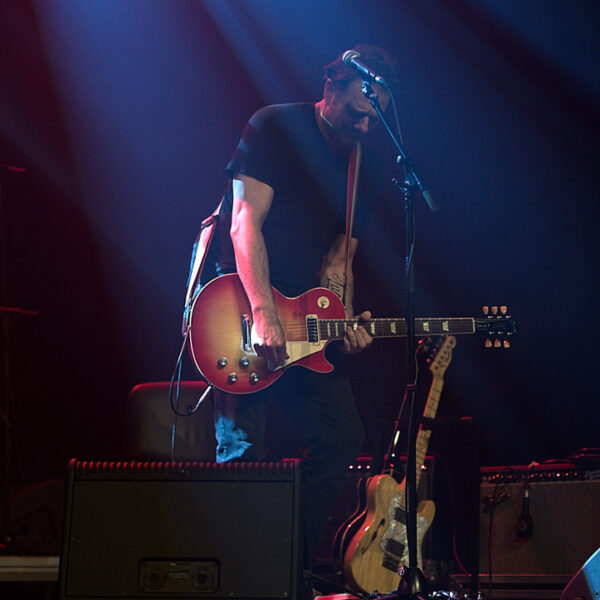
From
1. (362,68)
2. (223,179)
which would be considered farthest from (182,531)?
(223,179)

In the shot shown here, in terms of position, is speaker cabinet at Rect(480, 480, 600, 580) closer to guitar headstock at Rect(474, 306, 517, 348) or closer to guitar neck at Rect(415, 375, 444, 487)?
guitar neck at Rect(415, 375, 444, 487)

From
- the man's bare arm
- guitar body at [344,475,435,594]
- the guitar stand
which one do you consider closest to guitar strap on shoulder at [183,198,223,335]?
the man's bare arm

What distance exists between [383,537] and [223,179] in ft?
7.35

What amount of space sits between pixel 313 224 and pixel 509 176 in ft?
6.67

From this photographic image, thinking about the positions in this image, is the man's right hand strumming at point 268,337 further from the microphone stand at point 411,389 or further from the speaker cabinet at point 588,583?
the speaker cabinet at point 588,583

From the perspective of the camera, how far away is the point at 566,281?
445 centimetres

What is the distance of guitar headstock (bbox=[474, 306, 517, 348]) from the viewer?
3156 millimetres

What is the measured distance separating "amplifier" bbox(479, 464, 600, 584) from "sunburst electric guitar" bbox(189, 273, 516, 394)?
134cm

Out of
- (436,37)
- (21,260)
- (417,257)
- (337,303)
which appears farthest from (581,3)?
(21,260)

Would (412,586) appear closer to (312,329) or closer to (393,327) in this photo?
(312,329)

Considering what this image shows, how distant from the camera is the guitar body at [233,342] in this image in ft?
8.57

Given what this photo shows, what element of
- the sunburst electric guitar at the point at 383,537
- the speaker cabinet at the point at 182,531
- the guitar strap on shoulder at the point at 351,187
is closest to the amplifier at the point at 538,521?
the sunburst electric guitar at the point at 383,537

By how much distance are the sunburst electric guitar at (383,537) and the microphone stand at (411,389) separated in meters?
1.03

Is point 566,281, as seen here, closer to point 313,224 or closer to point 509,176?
point 509,176
